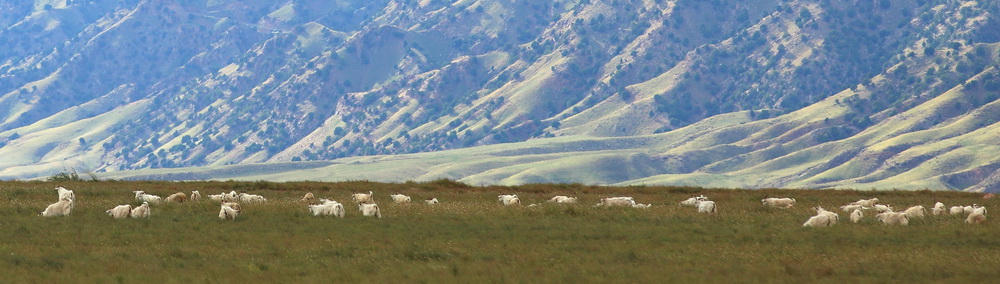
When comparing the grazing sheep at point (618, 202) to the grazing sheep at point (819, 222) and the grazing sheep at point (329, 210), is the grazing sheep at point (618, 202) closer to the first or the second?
the grazing sheep at point (819, 222)

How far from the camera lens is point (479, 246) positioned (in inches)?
1681

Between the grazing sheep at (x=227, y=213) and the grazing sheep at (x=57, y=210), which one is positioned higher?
the grazing sheep at (x=57, y=210)

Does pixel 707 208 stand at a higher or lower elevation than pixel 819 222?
lower

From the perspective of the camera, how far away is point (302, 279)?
35406mm

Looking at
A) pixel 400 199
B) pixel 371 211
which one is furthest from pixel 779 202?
pixel 371 211

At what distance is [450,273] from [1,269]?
43.1 ft

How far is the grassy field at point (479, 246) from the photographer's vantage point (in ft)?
118

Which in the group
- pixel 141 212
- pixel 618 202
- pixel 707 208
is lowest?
pixel 618 202

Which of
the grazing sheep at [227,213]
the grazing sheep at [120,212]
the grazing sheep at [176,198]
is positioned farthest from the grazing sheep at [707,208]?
the grazing sheep at [176,198]

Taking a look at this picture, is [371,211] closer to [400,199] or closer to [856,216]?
[400,199]

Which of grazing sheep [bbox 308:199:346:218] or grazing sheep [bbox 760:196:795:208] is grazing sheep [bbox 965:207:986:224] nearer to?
grazing sheep [bbox 760:196:795:208]

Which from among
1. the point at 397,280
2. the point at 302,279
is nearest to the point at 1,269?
the point at 302,279

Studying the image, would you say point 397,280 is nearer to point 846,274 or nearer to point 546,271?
point 546,271

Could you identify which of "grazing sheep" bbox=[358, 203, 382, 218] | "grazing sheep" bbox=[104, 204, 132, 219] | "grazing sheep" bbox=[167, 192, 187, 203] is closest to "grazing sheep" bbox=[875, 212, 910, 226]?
"grazing sheep" bbox=[358, 203, 382, 218]
